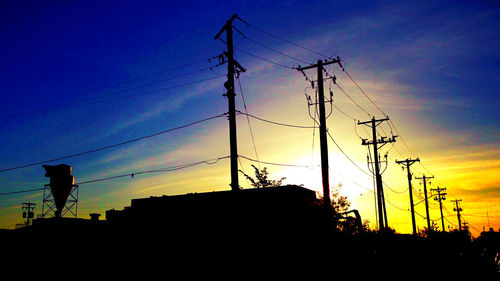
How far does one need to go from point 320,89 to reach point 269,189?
962 cm

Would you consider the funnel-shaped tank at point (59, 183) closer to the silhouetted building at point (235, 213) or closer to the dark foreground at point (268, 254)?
the dark foreground at point (268, 254)

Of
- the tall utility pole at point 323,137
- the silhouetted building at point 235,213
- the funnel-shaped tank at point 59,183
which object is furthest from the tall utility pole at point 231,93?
the funnel-shaped tank at point 59,183

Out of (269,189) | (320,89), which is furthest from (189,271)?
(320,89)

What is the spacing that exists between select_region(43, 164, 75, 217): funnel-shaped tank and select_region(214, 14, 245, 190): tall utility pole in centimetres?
2998

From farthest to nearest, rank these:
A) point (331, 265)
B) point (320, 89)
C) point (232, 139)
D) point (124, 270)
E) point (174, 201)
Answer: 1. point (320, 89)
2. point (232, 139)
3. point (174, 201)
4. point (124, 270)
5. point (331, 265)

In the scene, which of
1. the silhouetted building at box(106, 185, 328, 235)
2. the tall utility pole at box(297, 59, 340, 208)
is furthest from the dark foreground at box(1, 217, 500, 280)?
the tall utility pole at box(297, 59, 340, 208)

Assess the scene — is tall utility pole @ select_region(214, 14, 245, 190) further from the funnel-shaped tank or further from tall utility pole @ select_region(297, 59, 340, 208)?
the funnel-shaped tank

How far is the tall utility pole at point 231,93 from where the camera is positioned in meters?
19.2

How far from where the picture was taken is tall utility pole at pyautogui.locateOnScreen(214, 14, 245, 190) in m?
19.2

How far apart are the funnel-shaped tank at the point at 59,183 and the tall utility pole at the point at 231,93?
2998 centimetres

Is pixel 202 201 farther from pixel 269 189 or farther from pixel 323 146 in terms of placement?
pixel 323 146

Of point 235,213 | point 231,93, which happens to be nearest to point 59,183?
point 231,93

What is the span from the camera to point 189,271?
15.9 metres

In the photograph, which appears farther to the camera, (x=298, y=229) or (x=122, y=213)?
(x=122, y=213)
